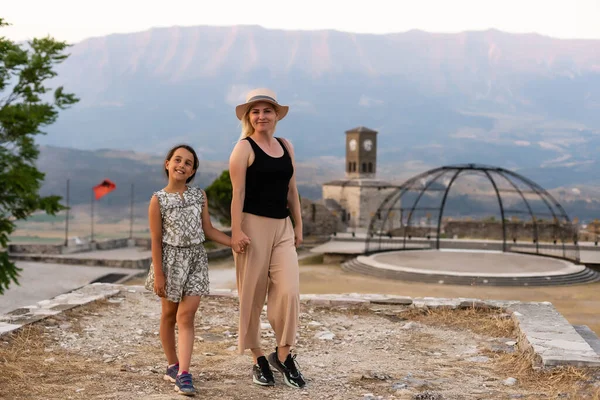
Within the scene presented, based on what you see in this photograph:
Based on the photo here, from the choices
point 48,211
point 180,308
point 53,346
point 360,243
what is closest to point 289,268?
point 180,308

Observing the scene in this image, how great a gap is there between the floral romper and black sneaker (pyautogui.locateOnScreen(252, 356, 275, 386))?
63 centimetres

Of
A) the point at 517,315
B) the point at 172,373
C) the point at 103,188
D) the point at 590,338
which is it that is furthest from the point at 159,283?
the point at 103,188

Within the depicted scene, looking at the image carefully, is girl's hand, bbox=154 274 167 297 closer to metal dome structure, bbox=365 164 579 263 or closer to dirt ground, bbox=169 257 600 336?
dirt ground, bbox=169 257 600 336

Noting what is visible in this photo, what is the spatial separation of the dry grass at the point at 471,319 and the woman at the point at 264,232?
8.49ft

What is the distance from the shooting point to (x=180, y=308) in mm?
4359

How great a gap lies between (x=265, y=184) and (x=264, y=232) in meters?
0.31

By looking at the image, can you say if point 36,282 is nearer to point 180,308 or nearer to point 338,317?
point 338,317

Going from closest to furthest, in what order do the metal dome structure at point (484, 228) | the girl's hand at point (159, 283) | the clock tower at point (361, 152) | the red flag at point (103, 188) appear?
the girl's hand at point (159, 283), the metal dome structure at point (484, 228), the red flag at point (103, 188), the clock tower at point (361, 152)

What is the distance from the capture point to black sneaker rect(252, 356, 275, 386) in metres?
4.50

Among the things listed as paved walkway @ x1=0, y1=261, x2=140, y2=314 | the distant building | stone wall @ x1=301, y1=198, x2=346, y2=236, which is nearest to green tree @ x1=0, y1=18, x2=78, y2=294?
paved walkway @ x1=0, y1=261, x2=140, y2=314

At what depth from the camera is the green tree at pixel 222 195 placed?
91.1 ft

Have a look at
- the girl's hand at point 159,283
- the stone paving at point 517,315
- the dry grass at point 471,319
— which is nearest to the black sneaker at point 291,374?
the girl's hand at point 159,283

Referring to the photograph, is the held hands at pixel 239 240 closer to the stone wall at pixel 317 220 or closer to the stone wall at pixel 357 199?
the stone wall at pixel 317 220

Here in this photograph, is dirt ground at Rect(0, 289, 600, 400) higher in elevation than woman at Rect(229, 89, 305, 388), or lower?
lower
